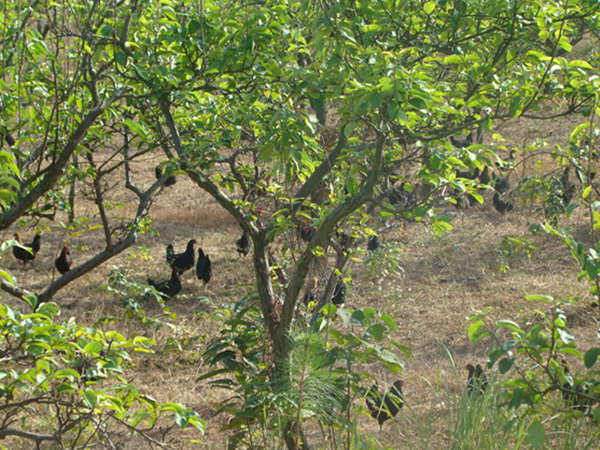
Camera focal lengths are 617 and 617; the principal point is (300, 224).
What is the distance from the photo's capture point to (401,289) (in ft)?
25.7

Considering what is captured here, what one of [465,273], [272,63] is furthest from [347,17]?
[465,273]

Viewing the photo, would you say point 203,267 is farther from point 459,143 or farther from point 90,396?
point 90,396

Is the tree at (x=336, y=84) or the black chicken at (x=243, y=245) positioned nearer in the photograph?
the tree at (x=336, y=84)

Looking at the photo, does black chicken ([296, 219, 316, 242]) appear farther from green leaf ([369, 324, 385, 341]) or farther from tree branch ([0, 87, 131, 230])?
tree branch ([0, 87, 131, 230])

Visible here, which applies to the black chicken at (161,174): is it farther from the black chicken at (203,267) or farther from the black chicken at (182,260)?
the black chicken at (203,267)

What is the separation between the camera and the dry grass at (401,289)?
19.0 feet

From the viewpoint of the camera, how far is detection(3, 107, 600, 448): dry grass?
5.79 m

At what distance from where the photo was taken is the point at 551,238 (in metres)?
9.32

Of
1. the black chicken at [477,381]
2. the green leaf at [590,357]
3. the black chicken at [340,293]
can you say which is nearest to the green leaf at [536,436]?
the green leaf at [590,357]

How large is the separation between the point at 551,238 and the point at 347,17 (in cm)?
684

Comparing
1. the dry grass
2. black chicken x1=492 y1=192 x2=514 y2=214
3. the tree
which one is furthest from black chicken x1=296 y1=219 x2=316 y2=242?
black chicken x1=492 y1=192 x2=514 y2=214

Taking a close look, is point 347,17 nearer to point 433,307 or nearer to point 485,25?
point 485,25

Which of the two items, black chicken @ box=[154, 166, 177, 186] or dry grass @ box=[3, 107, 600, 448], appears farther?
black chicken @ box=[154, 166, 177, 186]

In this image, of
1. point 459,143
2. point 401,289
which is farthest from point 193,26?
point 459,143
